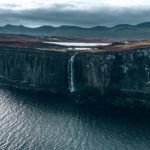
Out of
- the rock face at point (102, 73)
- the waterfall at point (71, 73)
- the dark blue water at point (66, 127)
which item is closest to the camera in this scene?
the dark blue water at point (66, 127)

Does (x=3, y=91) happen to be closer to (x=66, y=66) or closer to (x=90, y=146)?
(x=66, y=66)

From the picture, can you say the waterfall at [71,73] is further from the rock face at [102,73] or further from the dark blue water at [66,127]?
the dark blue water at [66,127]

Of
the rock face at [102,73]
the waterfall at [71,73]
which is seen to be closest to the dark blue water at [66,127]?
the rock face at [102,73]

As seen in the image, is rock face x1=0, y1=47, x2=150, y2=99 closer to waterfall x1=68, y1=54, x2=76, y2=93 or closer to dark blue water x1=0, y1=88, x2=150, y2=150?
waterfall x1=68, y1=54, x2=76, y2=93

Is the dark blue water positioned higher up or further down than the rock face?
further down

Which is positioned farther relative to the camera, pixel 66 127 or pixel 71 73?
pixel 71 73

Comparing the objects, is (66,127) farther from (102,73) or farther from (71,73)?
(71,73)

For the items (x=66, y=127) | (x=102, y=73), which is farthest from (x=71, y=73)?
(x=66, y=127)

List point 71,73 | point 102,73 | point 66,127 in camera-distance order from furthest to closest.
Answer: point 71,73 → point 102,73 → point 66,127

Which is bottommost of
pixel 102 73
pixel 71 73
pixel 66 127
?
pixel 66 127

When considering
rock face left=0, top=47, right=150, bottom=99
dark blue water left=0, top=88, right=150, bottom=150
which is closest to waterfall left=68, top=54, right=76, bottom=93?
rock face left=0, top=47, right=150, bottom=99
